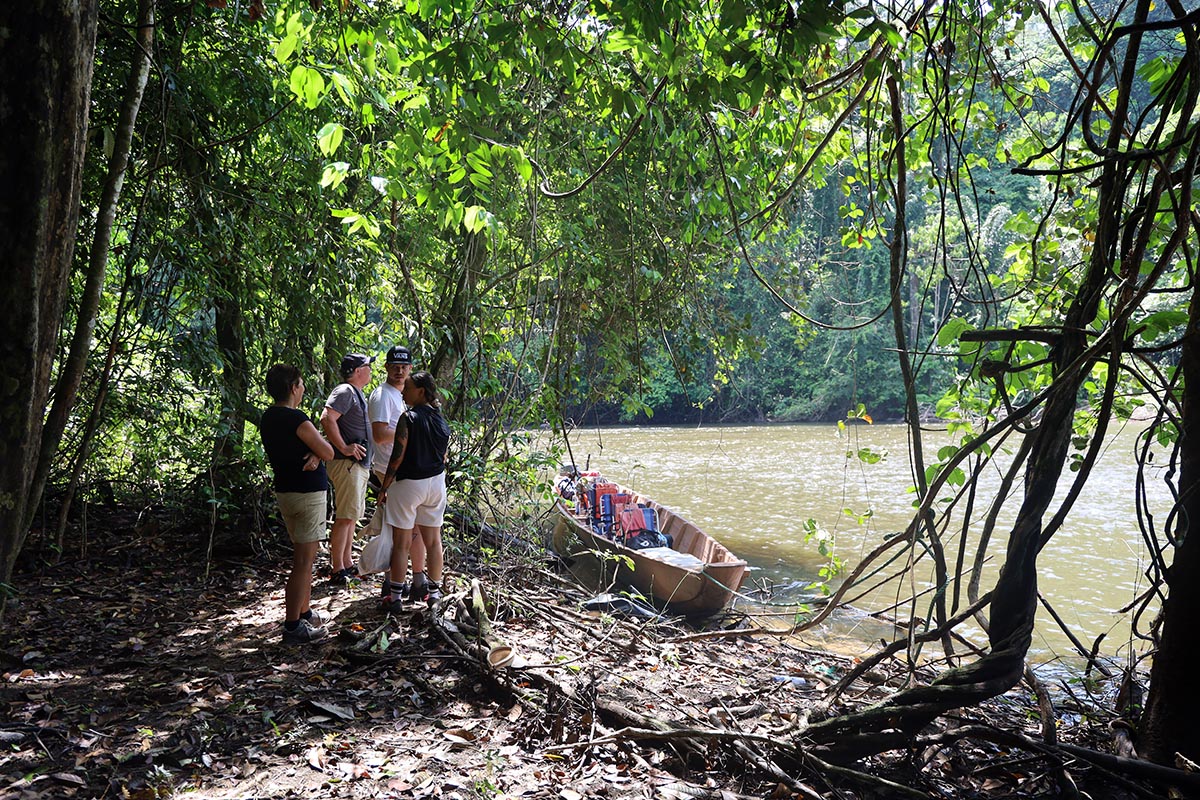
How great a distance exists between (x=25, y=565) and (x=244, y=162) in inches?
134

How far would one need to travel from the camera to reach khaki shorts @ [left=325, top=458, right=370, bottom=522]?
5816 millimetres

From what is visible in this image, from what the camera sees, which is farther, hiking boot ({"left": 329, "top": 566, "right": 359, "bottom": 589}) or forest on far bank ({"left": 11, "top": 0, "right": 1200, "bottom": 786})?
hiking boot ({"left": 329, "top": 566, "right": 359, "bottom": 589})

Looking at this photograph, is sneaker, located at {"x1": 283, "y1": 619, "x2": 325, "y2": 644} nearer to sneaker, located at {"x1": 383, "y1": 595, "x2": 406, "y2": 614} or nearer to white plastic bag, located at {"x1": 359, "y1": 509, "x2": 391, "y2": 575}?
sneaker, located at {"x1": 383, "y1": 595, "x2": 406, "y2": 614}

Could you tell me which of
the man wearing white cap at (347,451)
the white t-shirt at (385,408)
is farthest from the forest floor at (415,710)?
the white t-shirt at (385,408)

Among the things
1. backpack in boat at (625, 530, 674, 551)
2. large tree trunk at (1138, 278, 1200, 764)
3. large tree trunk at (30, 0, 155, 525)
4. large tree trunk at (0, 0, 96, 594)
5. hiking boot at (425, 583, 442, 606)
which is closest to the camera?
large tree trunk at (0, 0, 96, 594)

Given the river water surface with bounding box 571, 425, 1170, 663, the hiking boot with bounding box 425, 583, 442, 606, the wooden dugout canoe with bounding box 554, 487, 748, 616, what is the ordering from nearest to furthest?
the hiking boot with bounding box 425, 583, 442, 606 → the wooden dugout canoe with bounding box 554, 487, 748, 616 → the river water surface with bounding box 571, 425, 1170, 663

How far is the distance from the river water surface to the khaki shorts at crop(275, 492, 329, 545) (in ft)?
7.96

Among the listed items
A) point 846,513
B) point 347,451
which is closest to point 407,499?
point 347,451

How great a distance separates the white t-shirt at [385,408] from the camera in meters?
5.78

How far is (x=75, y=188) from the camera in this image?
261 cm

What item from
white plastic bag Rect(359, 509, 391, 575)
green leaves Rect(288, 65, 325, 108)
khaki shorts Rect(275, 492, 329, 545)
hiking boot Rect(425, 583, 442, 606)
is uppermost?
green leaves Rect(288, 65, 325, 108)

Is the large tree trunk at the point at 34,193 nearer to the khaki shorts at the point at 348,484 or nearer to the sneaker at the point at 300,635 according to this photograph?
the sneaker at the point at 300,635

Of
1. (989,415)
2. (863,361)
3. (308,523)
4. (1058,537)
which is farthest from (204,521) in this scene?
(863,361)

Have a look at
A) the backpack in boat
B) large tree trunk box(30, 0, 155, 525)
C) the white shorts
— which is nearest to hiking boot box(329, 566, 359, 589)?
the white shorts
